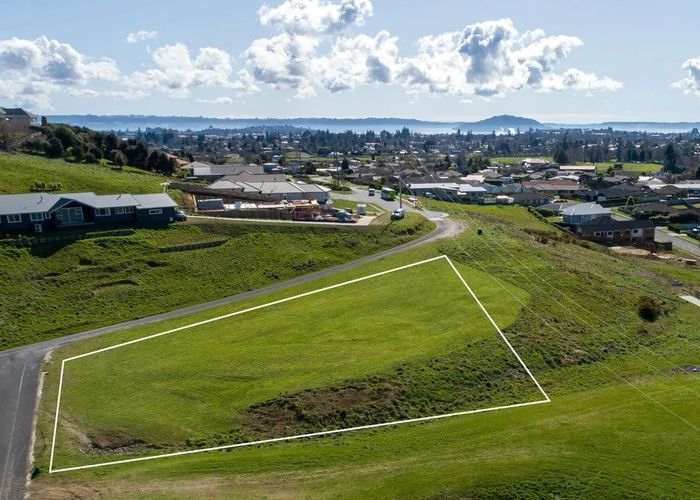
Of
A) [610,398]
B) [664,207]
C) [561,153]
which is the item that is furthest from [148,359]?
[561,153]

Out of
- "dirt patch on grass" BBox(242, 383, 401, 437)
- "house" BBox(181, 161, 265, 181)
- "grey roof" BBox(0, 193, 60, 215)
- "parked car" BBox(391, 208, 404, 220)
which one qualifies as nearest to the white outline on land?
"dirt patch on grass" BBox(242, 383, 401, 437)

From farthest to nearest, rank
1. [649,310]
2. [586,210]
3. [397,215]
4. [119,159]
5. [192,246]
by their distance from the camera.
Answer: [119,159] < [586,210] < [397,215] < [192,246] < [649,310]

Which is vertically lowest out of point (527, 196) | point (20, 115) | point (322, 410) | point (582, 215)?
point (322, 410)

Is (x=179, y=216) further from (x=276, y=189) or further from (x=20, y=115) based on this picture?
(x=20, y=115)

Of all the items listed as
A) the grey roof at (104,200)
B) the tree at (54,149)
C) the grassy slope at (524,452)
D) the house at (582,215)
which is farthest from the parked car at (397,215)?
the tree at (54,149)

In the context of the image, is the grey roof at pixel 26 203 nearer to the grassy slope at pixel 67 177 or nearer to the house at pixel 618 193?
the grassy slope at pixel 67 177

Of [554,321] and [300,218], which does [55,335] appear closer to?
[300,218]

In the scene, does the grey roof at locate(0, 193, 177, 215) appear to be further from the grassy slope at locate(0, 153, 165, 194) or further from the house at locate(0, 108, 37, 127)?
the house at locate(0, 108, 37, 127)

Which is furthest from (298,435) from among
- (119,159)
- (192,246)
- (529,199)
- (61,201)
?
(529,199)
